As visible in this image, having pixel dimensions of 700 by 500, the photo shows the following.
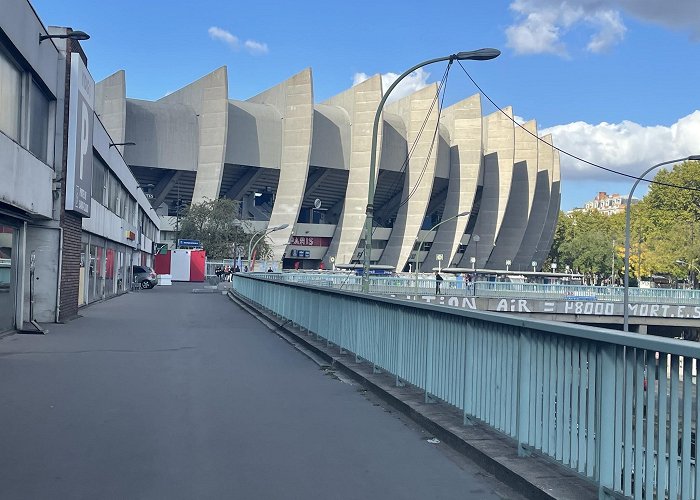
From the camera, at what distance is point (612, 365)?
172 inches

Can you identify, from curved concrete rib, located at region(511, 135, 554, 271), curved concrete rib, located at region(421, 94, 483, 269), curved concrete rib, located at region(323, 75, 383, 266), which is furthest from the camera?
curved concrete rib, located at region(511, 135, 554, 271)

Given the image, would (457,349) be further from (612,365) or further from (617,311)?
(617,311)

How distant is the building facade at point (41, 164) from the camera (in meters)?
14.2

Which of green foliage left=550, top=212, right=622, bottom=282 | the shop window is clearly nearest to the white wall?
the shop window

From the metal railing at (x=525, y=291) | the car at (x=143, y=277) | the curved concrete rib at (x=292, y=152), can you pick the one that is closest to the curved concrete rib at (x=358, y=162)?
the curved concrete rib at (x=292, y=152)

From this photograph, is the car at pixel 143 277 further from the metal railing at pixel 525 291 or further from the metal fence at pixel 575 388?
the metal fence at pixel 575 388

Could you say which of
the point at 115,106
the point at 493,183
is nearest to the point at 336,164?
the point at 493,183

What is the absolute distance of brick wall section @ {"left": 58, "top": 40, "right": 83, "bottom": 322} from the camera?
60.5 feet

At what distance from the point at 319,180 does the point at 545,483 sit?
83047 mm

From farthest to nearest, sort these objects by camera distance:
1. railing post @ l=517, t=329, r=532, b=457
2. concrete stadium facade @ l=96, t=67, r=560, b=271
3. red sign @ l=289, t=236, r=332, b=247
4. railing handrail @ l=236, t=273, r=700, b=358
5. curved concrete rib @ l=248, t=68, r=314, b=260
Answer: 1. red sign @ l=289, t=236, r=332, b=247
2. curved concrete rib @ l=248, t=68, r=314, b=260
3. concrete stadium facade @ l=96, t=67, r=560, b=271
4. railing post @ l=517, t=329, r=532, b=457
5. railing handrail @ l=236, t=273, r=700, b=358

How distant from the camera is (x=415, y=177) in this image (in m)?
87.1

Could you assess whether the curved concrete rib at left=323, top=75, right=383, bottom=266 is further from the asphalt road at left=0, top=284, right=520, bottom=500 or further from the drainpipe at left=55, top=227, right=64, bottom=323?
the asphalt road at left=0, top=284, right=520, bottom=500

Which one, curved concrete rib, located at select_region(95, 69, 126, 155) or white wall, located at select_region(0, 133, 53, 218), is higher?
curved concrete rib, located at select_region(95, 69, 126, 155)

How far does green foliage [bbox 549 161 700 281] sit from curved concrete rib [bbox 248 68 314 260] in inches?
1370
